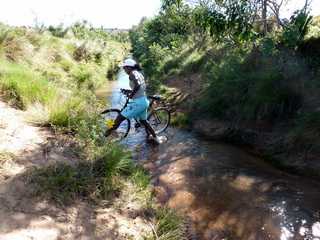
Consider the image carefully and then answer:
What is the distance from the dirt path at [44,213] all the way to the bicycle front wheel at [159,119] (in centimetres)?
402

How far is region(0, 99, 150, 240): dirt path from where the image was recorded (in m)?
3.97

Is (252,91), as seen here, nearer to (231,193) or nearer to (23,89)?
(231,193)

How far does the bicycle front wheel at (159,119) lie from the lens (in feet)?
31.3

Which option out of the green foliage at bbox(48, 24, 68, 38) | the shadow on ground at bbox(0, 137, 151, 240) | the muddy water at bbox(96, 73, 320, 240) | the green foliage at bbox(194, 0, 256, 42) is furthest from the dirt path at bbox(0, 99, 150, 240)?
the green foliage at bbox(48, 24, 68, 38)

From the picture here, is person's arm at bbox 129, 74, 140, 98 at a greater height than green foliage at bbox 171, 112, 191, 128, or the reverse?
person's arm at bbox 129, 74, 140, 98

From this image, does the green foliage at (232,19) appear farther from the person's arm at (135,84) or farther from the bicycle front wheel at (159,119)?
the person's arm at (135,84)

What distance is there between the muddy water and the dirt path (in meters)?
1.03

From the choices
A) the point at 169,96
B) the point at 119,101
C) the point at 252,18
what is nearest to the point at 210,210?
the point at 252,18

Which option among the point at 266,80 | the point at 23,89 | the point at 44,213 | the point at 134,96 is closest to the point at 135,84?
the point at 134,96

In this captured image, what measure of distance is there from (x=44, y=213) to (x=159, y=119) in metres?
5.66

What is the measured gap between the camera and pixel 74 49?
847 inches

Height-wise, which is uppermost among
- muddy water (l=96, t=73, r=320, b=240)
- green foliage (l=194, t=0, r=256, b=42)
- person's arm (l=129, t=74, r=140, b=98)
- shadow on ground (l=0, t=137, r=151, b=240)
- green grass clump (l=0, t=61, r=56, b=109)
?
green foliage (l=194, t=0, r=256, b=42)

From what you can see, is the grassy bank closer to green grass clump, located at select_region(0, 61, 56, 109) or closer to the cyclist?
green grass clump, located at select_region(0, 61, 56, 109)

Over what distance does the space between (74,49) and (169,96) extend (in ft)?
34.0
